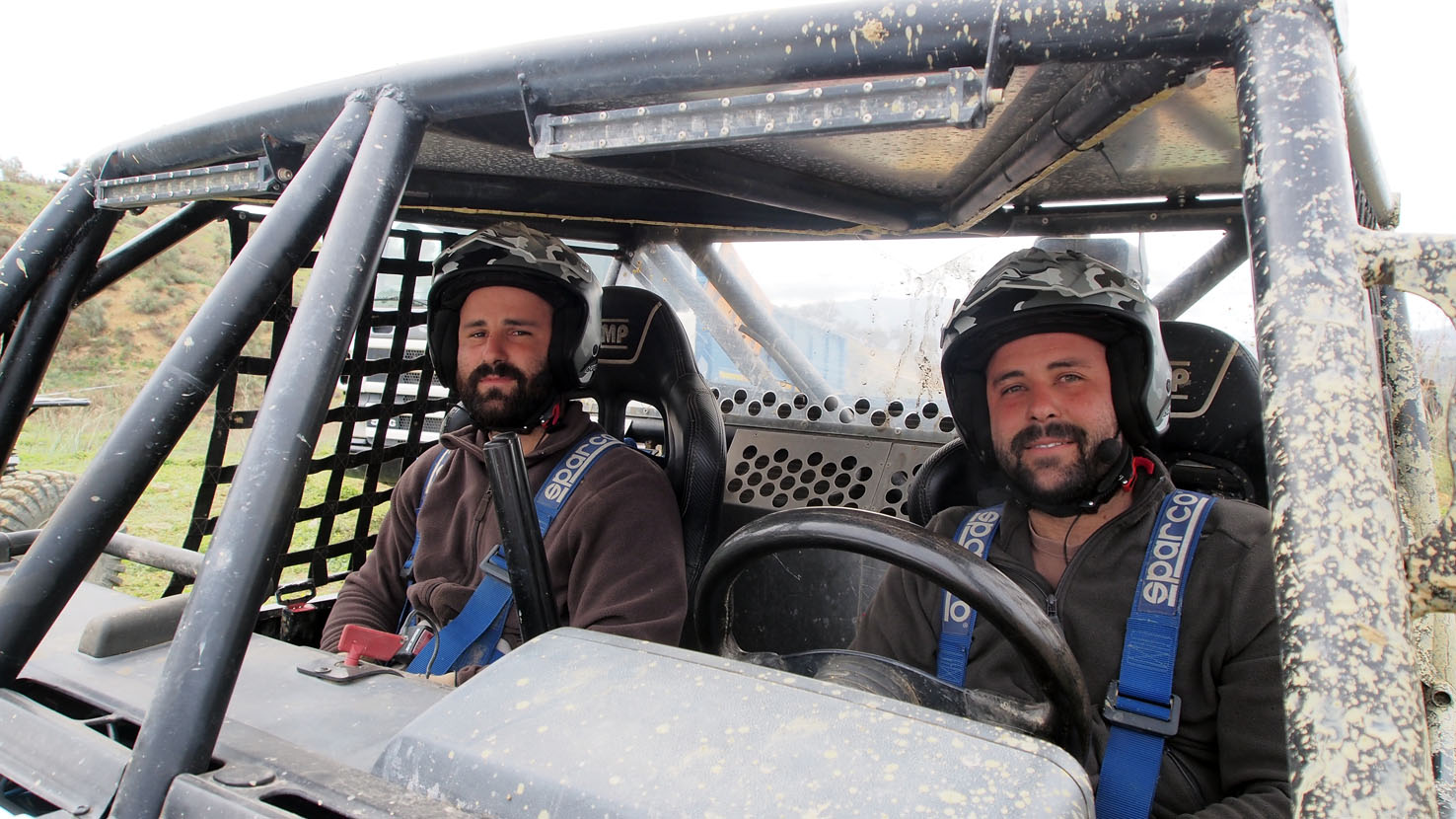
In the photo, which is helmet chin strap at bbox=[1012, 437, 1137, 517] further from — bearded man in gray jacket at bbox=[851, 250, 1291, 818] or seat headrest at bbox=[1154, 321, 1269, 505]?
seat headrest at bbox=[1154, 321, 1269, 505]

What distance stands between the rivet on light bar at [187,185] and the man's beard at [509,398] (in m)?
0.84

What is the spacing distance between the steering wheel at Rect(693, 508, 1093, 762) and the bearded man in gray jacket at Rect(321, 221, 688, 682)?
81cm

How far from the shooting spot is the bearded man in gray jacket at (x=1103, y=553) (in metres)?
1.33

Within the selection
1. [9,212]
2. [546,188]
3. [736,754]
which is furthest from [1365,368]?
[9,212]

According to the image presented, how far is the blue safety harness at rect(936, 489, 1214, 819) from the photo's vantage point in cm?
129

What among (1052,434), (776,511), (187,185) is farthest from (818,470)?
(187,185)

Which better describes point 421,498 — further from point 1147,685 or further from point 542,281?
point 1147,685

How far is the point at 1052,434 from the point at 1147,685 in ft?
1.64

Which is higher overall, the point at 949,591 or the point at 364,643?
the point at 949,591

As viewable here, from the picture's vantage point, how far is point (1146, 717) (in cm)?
133

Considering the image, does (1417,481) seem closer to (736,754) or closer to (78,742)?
(736,754)

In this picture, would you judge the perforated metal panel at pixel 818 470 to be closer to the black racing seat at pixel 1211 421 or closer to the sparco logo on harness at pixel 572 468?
the black racing seat at pixel 1211 421

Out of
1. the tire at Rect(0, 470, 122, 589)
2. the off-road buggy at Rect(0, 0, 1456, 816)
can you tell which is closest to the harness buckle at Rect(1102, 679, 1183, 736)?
the off-road buggy at Rect(0, 0, 1456, 816)

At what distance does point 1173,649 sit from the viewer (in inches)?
53.7
